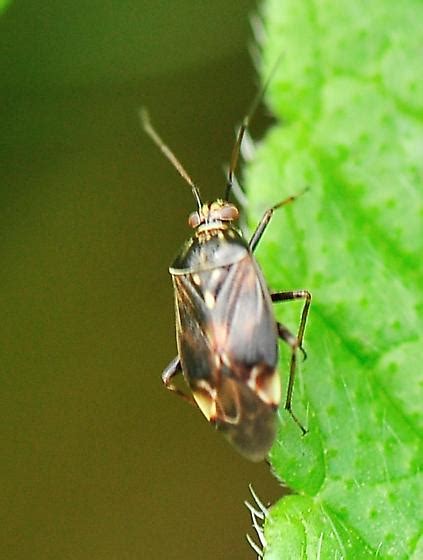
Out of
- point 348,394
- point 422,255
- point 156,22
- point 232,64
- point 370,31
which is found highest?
point 156,22

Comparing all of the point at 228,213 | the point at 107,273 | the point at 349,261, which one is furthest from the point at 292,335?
the point at 107,273

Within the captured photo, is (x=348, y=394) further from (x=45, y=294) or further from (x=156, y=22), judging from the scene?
(x=156, y=22)

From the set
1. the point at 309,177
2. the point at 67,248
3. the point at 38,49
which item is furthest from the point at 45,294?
the point at 309,177

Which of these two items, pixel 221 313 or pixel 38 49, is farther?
pixel 38 49

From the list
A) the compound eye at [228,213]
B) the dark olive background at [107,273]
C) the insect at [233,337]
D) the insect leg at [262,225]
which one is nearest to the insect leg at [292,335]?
the insect at [233,337]

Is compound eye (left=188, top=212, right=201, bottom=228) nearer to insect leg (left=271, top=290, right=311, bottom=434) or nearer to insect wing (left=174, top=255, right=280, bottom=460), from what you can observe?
insect wing (left=174, top=255, right=280, bottom=460)

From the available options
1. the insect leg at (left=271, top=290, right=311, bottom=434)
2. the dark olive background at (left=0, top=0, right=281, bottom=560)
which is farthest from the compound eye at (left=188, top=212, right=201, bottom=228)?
the dark olive background at (left=0, top=0, right=281, bottom=560)

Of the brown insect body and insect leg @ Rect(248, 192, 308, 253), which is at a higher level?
insect leg @ Rect(248, 192, 308, 253)
